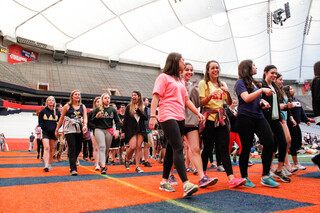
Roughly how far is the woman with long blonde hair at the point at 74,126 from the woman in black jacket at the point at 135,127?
39.1 inches

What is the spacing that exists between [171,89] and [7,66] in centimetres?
3478

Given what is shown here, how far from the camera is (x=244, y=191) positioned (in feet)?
9.72

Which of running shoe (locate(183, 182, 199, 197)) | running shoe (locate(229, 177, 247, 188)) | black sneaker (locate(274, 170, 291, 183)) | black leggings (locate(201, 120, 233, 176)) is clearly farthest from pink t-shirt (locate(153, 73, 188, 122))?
black sneaker (locate(274, 170, 291, 183))

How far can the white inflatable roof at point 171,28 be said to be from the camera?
29.1m

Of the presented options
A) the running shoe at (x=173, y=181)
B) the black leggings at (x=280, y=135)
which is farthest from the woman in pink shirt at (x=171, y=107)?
the black leggings at (x=280, y=135)

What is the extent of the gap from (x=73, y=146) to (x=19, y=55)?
1384 inches

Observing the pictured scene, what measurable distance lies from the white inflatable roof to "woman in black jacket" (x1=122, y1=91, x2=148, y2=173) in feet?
86.8

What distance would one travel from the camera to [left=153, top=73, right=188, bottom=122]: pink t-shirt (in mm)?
2922

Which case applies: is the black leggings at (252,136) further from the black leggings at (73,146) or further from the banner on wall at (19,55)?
the banner on wall at (19,55)

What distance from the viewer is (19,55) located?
111 feet

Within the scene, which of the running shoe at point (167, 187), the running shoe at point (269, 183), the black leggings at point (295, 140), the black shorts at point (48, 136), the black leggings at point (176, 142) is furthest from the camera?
the black shorts at point (48, 136)

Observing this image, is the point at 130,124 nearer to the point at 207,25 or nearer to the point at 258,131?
the point at 258,131

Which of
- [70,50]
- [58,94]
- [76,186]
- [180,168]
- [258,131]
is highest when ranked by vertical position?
[70,50]

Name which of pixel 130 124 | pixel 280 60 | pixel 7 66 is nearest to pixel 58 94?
pixel 7 66
